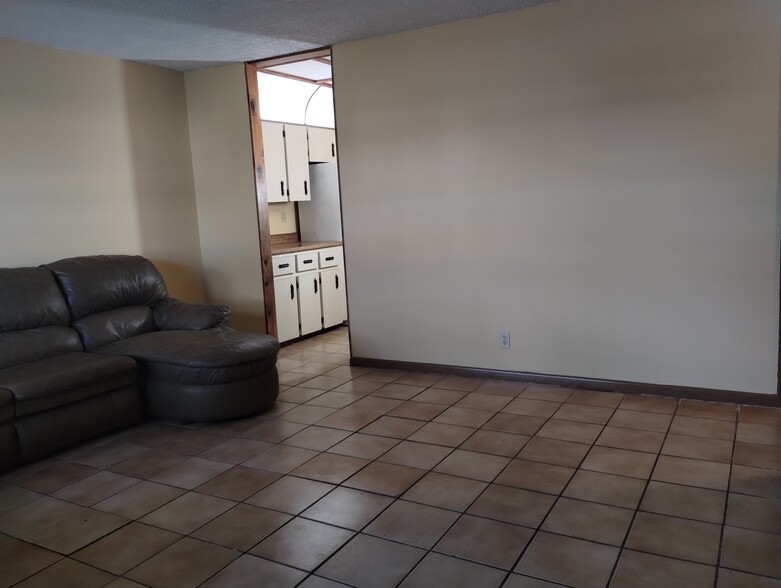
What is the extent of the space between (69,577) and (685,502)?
2.34 meters

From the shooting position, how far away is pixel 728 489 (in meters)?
2.60

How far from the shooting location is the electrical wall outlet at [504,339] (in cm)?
427

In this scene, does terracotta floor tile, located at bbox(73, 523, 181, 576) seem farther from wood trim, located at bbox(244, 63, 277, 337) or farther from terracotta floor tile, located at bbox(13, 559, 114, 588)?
wood trim, located at bbox(244, 63, 277, 337)

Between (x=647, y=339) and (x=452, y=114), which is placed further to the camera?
(x=452, y=114)

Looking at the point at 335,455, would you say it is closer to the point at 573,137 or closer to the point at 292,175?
the point at 573,137

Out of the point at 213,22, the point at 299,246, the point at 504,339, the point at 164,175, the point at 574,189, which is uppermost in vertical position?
the point at 213,22


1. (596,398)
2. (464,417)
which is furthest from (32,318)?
(596,398)

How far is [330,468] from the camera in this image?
3.02m

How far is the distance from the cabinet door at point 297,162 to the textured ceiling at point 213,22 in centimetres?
131

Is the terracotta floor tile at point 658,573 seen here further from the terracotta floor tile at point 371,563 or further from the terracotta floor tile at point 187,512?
the terracotta floor tile at point 187,512

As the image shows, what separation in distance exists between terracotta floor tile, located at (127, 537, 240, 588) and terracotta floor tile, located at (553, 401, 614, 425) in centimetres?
202

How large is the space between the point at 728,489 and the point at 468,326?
81.9 inches

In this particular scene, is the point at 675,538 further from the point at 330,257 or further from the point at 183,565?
the point at 330,257

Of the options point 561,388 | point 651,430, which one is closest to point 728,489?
point 651,430
